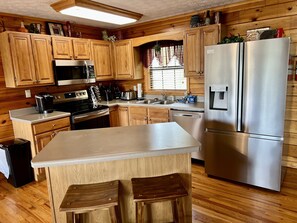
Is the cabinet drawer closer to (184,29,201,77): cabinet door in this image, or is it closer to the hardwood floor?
the hardwood floor

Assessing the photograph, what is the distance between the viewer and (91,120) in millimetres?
3670

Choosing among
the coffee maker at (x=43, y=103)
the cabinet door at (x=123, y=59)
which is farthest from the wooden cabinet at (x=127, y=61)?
the coffee maker at (x=43, y=103)

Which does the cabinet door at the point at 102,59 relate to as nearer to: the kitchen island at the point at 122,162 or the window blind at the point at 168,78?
the window blind at the point at 168,78

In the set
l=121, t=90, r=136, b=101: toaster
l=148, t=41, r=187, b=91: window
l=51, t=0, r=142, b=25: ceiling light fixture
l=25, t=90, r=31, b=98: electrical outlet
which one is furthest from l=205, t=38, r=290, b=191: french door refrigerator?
l=25, t=90, r=31, b=98: electrical outlet

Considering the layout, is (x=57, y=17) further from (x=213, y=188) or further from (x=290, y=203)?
(x=290, y=203)

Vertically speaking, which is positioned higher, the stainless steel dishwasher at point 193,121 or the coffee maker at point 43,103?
the coffee maker at point 43,103

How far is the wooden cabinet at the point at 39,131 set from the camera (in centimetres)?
301

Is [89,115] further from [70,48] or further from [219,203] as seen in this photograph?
[219,203]

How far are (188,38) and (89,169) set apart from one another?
8.51ft

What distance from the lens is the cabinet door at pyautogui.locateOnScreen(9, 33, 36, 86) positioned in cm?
304

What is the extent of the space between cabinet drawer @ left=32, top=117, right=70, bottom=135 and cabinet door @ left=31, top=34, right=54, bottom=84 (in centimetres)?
69

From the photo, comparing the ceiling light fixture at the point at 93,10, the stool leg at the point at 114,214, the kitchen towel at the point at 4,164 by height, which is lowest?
the kitchen towel at the point at 4,164

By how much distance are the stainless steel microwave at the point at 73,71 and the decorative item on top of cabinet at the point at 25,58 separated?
138mm

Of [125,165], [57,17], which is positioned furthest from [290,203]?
[57,17]
